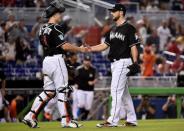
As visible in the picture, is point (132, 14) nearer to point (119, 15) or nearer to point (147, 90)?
point (147, 90)

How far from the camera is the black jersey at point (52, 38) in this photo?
12.5m

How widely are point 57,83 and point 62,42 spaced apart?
0.75 m

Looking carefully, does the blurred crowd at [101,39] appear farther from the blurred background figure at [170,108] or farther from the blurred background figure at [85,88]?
the blurred background figure at [85,88]

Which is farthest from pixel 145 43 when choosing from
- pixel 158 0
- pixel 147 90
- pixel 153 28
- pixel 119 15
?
pixel 119 15

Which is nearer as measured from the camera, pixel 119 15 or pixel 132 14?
pixel 119 15

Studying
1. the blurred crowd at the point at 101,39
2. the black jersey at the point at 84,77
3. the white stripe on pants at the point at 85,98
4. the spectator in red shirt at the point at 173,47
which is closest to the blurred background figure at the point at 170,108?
the blurred crowd at the point at 101,39

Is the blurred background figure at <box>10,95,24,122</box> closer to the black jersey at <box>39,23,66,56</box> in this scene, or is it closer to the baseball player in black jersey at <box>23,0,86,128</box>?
the baseball player in black jersey at <box>23,0,86,128</box>

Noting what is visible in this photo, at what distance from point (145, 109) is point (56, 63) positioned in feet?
25.0

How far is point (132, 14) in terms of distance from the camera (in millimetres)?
26797

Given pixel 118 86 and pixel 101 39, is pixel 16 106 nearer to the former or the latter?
pixel 101 39

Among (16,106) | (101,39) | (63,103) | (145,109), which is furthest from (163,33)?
(63,103)

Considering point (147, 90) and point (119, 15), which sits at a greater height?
point (119, 15)

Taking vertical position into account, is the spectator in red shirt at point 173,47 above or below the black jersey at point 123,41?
below

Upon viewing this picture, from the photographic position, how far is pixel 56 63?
12539 millimetres
